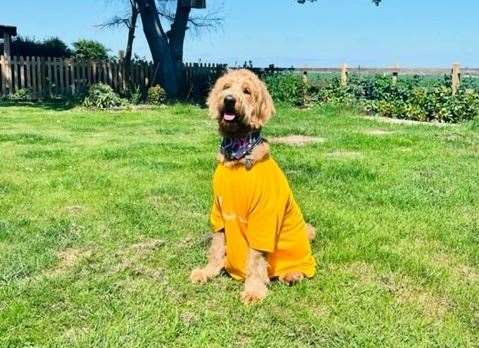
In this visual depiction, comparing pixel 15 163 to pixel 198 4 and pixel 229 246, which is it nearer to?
pixel 229 246

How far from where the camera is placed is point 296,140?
10914 mm

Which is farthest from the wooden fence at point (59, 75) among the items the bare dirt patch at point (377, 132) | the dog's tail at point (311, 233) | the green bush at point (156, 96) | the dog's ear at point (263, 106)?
the dog's ear at point (263, 106)

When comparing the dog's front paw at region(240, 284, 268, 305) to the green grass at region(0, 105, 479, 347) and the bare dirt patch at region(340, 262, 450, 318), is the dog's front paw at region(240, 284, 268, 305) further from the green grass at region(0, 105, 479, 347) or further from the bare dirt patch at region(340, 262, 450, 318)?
the bare dirt patch at region(340, 262, 450, 318)

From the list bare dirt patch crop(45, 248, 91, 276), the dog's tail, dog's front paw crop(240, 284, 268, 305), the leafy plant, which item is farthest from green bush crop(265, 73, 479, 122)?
dog's front paw crop(240, 284, 268, 305)

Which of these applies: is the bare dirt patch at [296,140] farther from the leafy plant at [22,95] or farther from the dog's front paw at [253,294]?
the leafy plant at [22,95]

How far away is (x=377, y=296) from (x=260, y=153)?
4.10ft

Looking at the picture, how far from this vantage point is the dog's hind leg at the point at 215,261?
4.29 meters

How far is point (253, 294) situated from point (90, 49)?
28.1m

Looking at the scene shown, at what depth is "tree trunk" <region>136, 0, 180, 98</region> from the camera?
815 inches

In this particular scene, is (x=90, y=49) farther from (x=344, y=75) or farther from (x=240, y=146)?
(x=240, y=146)

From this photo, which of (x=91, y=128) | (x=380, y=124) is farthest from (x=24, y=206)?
(x=380, y=124)

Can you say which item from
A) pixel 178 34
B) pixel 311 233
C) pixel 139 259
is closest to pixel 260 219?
pixel 311 233

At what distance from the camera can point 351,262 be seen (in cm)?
468

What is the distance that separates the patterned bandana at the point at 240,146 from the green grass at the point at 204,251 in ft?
3.08
